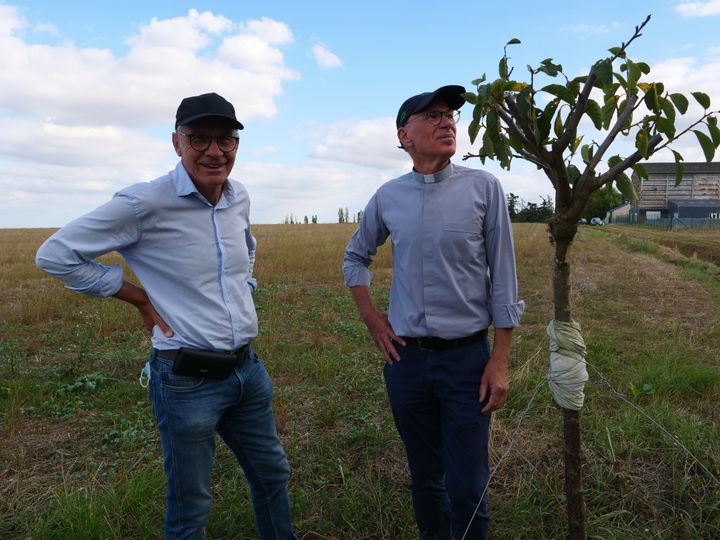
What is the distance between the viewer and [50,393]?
4.51m

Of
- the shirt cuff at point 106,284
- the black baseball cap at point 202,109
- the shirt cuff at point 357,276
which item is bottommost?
the shirt cuff at point 357,276

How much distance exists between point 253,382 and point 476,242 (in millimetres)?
1125

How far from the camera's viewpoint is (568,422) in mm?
2201

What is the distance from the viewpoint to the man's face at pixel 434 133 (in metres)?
2.14

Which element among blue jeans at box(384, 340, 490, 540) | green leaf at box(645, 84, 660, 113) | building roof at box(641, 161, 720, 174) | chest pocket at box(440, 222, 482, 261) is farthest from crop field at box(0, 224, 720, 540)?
building roof at box(641, 161, 720, 174)

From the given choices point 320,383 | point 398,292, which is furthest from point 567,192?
point 320,383

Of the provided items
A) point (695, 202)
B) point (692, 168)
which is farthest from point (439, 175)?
point (692, 168)

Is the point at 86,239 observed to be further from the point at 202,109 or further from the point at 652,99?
the point at 652,99

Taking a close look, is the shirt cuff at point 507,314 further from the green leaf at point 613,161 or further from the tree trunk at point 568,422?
the green leaf at point 613,161

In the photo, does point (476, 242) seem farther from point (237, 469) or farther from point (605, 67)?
point (237, 469)

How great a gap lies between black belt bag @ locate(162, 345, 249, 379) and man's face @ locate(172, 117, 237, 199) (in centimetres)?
67

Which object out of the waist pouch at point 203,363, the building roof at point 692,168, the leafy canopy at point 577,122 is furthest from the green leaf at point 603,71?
the building roof at point 692,168

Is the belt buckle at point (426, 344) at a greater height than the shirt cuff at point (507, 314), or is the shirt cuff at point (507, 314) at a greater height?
the shirt cuff at point (507, 314)

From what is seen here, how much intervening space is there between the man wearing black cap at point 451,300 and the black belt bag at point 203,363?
705mm
